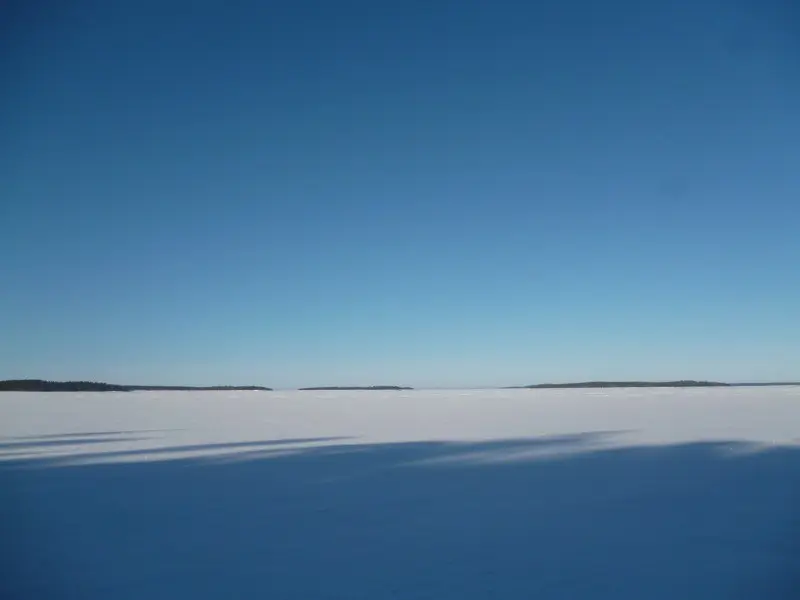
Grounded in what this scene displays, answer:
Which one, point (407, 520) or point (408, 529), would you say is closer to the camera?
point (408, 529)

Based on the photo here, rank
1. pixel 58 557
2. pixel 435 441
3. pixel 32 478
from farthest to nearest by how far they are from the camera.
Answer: pixel 435 441
pixel 32 478
pixel 58 557

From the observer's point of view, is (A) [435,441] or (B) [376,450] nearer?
(B) [376,450]

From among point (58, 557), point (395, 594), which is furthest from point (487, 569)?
point (58, 557)

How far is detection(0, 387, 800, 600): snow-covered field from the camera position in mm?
3301

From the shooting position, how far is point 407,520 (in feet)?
15.1

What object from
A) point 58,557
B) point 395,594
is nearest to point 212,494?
point 58,557

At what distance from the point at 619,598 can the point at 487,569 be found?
0.81 m

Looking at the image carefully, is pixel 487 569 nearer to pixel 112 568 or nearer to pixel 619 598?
pixel 619 598

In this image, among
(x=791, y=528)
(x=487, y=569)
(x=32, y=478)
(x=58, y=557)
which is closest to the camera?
(x=487, y=569)

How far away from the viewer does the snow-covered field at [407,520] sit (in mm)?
3301

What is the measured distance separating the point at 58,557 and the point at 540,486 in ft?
14.5

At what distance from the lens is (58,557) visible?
3791mm

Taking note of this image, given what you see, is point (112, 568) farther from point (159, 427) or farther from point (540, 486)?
point (159, 427)

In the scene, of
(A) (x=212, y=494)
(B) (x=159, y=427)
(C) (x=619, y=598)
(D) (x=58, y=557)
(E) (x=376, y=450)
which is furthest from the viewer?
(B) (x=159, y=427)
